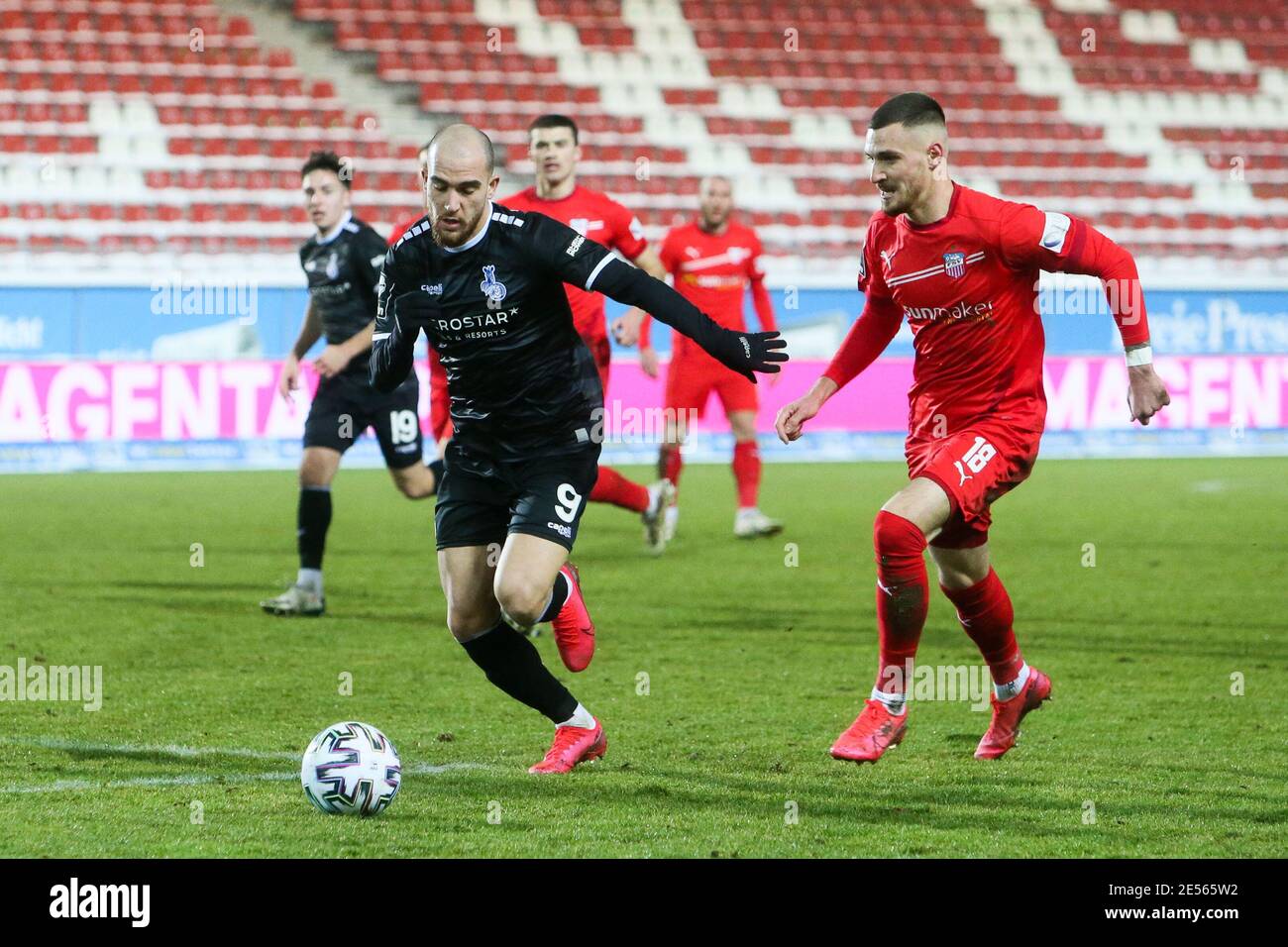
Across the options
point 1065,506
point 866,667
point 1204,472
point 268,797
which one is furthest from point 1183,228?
point 268,797

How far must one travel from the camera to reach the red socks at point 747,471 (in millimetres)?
11750

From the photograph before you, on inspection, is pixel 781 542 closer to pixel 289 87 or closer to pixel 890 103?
pixel 890 103

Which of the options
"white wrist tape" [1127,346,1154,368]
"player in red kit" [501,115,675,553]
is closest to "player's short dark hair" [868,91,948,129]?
"white wrist tape" [1127,346,1154,368]

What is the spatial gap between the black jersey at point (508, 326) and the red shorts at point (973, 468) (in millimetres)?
1067

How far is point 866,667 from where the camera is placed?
278 inches

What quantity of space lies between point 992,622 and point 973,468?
0.65 meters

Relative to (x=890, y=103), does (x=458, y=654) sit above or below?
below

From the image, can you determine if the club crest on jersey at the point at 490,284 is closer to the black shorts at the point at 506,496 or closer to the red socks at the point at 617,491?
the black shorts at the point at 506,496

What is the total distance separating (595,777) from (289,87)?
1903 centimetres

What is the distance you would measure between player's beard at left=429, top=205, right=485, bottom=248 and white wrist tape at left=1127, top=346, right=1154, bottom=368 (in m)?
1.95

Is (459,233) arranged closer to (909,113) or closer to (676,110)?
(909,113)

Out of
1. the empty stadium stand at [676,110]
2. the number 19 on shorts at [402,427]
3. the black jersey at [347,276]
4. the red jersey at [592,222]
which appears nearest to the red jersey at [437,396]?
the number 19 on shorts at [402,427]

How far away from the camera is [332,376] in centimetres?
849

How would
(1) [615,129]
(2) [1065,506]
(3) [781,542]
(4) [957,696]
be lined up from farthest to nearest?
(1) [615,129] → (2) [1065,506] → (3) [781,542] → (4) [957,696]
